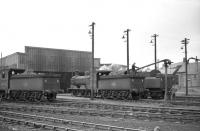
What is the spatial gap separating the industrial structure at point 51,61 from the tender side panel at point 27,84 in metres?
19.1

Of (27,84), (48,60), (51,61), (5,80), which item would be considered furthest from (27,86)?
(51,61)

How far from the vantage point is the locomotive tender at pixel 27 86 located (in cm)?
2694

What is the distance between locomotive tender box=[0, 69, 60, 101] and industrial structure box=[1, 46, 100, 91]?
59.3 ft

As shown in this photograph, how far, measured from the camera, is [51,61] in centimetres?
5222

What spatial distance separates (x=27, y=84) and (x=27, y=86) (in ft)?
0.66

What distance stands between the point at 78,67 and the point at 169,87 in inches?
990

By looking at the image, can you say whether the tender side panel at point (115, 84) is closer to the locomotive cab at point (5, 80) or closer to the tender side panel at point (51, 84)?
the tender side panel at point (51, 84)

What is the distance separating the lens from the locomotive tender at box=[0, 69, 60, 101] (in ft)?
88.4

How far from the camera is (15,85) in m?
29.0

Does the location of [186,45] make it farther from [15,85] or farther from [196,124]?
[196,124]

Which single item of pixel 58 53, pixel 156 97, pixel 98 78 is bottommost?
pixel 156 97

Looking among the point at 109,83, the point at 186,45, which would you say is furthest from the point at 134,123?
the point at 186,45

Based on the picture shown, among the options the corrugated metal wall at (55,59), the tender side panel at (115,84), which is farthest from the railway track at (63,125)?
the corrugated metal wall at (55,59)

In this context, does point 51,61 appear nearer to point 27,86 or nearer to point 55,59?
point 55,59
